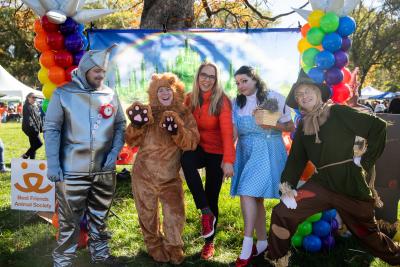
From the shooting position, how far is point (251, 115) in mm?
3672

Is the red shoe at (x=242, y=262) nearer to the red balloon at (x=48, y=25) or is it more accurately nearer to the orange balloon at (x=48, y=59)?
the orange balloon at (x=48, y=59)

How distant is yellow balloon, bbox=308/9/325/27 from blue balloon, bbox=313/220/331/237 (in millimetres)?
Result: 1922

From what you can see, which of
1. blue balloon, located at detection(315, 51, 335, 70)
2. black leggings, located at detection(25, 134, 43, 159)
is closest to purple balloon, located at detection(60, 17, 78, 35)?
blue balloon, located at detection(315, 51, 335, 70)

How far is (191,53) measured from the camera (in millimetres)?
5504

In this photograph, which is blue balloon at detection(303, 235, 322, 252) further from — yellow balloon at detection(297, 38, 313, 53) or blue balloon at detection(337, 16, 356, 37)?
blue balloon at detection(337, 16, 356, 37)

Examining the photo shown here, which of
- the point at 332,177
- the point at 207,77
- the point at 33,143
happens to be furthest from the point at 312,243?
the point at 33,143

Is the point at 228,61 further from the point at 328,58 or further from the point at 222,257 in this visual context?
the point at 222,257

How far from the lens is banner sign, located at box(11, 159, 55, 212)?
4230 mm

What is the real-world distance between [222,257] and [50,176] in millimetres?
1834

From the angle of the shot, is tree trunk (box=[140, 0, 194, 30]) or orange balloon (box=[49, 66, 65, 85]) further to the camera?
tree trunk (box=[140, 0, 194, 30])

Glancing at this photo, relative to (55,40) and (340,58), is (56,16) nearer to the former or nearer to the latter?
(55,40)

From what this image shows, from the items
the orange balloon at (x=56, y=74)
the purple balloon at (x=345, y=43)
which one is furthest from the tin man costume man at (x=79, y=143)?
the purple balloon at (x=345, y=43)

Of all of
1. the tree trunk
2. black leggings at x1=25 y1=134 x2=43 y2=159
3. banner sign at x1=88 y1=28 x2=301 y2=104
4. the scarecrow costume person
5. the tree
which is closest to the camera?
the scarecrow costume person

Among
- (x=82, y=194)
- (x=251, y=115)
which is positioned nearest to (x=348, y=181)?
(x=251, y=115)
